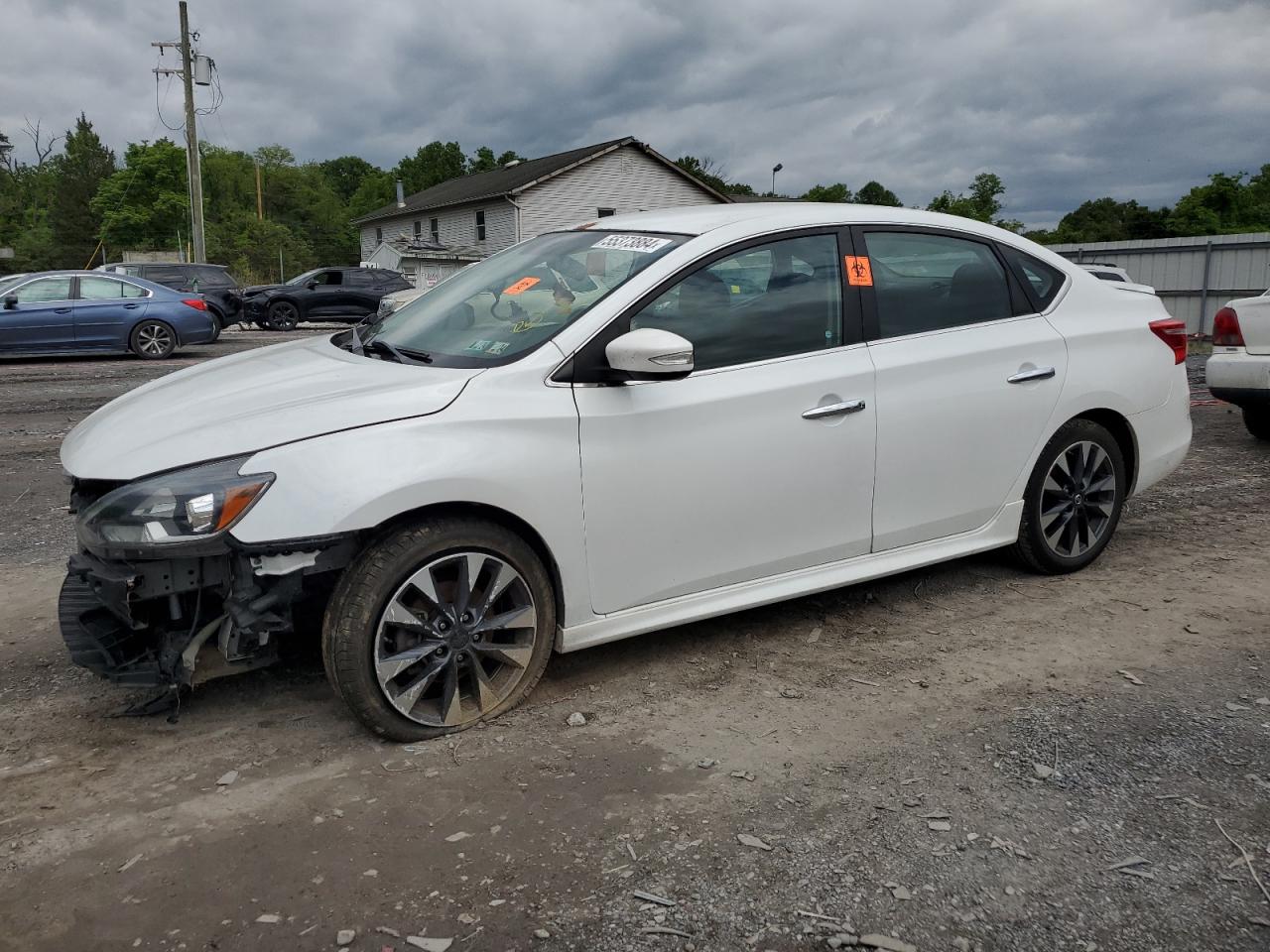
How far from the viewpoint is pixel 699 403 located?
12.1 ft

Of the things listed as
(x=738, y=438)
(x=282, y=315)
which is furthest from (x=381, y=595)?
(x=282, y=315)

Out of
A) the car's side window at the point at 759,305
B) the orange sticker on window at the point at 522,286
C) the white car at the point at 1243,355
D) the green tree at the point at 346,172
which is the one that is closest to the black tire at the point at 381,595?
the car's side window at the point at 759,305

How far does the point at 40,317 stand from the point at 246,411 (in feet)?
47.2

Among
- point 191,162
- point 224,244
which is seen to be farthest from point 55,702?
point 224,244

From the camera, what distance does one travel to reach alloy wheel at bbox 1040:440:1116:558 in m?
4.77

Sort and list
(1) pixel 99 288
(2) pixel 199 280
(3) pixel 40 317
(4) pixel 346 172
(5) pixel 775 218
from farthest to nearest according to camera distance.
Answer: (4) pixel 346 172
(2) pixel 199 280
(1) pixel 99 288
(3) pixel 40 317
(5) pixel 775 218

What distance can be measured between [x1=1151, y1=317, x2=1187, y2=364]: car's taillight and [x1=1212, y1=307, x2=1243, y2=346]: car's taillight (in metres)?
3.44

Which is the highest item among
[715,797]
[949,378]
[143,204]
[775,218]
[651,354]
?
[143,204]

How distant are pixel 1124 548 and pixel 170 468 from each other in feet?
15.6

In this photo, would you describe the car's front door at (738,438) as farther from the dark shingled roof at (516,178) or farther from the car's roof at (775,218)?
the dark shingled roof at (516,178)

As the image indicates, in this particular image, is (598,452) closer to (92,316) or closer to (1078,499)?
(1078,499)

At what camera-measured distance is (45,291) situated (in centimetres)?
1547

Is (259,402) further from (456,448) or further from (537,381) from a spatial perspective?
(537,381)

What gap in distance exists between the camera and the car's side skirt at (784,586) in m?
3.67
